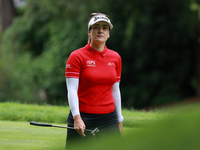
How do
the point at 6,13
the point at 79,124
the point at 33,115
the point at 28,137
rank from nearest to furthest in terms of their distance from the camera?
the point at 79,124, the point at 28,137, the point at 33,115, the point at 6,13

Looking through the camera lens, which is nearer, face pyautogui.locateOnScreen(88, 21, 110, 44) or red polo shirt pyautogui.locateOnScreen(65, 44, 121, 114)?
red polo shirt pyautogui.locateOnScreen(65, 44, 121, 114)

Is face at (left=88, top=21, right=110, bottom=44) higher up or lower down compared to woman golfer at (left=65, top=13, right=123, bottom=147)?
higher up

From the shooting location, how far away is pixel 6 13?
28.0 m

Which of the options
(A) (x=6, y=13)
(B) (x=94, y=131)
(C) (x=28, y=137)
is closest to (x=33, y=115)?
(C) (x=28, y=137)

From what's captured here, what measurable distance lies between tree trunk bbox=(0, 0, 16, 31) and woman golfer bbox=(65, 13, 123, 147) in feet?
84.8

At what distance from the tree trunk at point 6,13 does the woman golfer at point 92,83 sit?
84.8 feet

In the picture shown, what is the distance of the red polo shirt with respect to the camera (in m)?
3.16

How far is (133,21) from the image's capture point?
16.5 meters

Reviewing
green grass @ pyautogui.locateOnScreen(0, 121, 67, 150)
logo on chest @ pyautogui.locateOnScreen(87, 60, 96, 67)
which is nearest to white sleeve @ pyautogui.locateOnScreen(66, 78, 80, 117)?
logo on chest @ pyautogui.locateOnScreen(87, 60, 96, 67)

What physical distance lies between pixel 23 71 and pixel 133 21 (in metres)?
7.22

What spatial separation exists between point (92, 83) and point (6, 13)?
26264 millimetres

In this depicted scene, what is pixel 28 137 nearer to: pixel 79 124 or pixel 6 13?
pixel 79 124

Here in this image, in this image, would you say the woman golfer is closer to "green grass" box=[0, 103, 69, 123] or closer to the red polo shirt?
the red polo shirt

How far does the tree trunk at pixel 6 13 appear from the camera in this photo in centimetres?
2790
